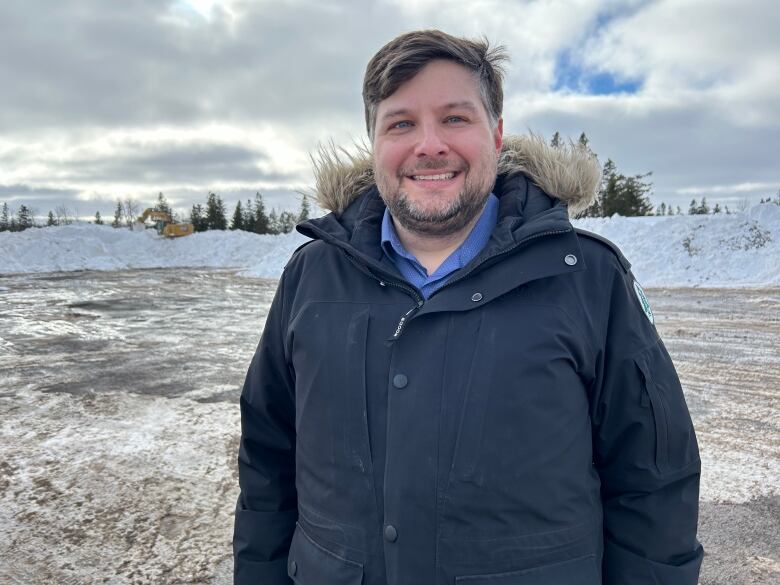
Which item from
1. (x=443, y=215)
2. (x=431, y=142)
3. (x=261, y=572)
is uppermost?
(x=431, y=142)

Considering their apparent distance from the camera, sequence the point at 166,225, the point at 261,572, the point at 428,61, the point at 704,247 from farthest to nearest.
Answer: the point at 166,225 < the point at 704,247 < the point at 261,572 < the point at 428,61

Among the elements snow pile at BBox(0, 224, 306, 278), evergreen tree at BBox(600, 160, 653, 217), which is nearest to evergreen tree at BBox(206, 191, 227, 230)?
snow pile at BBox(0, 224, 306, 278)

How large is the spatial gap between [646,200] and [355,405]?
3729 cm

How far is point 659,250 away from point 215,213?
4310 centimetres

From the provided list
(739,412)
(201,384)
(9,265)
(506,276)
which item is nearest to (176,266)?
(9,265)

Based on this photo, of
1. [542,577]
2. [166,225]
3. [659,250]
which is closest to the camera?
[542,577]

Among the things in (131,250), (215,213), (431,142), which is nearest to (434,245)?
(431,142)

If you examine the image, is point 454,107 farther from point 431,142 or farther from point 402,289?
point 402,289

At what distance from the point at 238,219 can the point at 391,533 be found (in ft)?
Result: 181

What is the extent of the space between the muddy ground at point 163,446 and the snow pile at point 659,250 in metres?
7.45

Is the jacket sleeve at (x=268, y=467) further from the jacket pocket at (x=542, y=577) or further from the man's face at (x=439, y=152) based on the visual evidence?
the jacket pocket at (x=542, y=577)

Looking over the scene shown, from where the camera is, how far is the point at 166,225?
40.4 meters

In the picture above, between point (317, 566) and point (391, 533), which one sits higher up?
point (391, 533)

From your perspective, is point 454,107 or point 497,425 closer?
point 497,425
